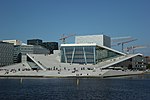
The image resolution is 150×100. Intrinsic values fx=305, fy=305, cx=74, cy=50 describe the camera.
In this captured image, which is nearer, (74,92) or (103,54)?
(74,92)

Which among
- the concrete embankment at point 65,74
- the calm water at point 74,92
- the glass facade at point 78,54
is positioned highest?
the glass facade at point 78,54

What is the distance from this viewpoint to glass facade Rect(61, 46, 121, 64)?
93.8m

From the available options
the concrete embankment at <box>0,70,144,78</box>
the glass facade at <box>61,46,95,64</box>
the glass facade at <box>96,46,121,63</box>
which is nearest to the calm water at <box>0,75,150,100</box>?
the concrete embankment at <box>0,70,144,78</box>

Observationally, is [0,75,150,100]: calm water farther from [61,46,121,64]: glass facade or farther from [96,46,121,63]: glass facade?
[96,46,121,63]: glass facade

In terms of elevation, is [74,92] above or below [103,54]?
below

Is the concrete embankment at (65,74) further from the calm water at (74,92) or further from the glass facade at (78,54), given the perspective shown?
the calm water at (74,92)

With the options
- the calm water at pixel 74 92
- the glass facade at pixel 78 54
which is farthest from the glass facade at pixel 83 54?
the calm water at pixel 74 92

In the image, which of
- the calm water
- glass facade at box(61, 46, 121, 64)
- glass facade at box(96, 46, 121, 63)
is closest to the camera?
the calm water

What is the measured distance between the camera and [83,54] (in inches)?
3720

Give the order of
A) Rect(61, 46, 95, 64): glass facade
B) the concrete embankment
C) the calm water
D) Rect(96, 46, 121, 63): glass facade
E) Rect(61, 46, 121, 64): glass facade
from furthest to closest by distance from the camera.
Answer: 1. Rect(96, 46, 121, 63): glass facade
2. Rect(61, 46, 121, 64): glass facade
3. Rect(61, 46, 95, 64): glass facade
4. the concrete embankment
5. the calm water

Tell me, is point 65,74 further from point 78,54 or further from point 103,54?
point 103,54

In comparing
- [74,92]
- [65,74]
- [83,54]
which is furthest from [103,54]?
[74,92]

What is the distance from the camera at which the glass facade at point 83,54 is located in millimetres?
93750

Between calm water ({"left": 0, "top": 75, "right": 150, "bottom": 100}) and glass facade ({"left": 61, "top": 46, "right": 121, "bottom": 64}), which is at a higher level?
glass facade ({"left": 61, "top": 46, "right": 121, "bottom": 64})
